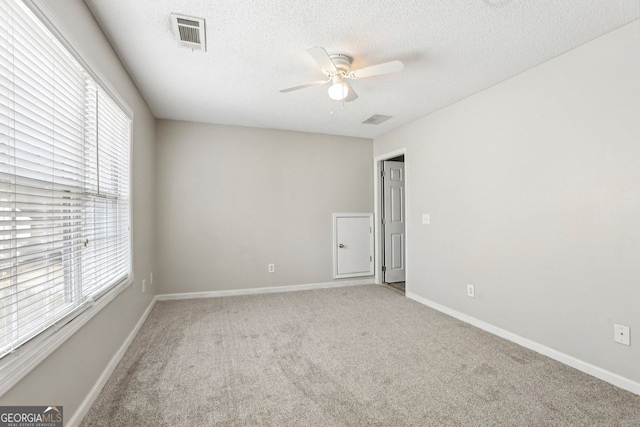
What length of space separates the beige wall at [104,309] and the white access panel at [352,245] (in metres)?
→ 2.63

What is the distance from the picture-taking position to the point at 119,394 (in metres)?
1.94

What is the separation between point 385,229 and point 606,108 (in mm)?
3202

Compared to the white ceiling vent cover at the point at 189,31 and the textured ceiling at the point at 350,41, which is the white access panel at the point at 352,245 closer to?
the textured ceiling at the point at 350,41

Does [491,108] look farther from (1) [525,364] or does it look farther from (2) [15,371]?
(2) [15,371]

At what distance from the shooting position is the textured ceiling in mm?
1888

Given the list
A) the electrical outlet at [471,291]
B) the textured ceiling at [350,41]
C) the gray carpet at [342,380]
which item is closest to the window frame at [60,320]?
the textured ceiling at [350,41]

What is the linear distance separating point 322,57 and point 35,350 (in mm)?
2254

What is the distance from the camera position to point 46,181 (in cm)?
141

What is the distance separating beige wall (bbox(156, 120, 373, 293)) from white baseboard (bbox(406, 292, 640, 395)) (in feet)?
6.98

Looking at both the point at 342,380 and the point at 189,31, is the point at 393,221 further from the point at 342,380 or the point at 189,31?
the point at 189,31

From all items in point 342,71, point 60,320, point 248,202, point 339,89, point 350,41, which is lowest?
point 60,320

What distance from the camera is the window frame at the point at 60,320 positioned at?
3.74ft

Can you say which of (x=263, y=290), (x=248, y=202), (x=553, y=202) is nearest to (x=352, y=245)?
(x=263, y=290)

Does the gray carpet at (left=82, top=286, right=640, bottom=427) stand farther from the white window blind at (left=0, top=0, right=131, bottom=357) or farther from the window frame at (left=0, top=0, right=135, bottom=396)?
the white window blind at (left=0, top=0, right=131, bottom=357)
